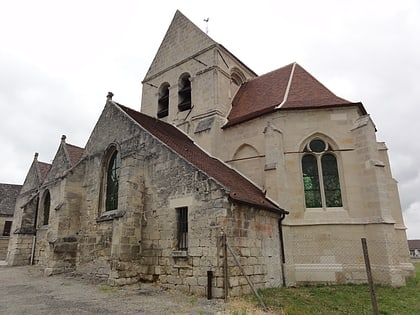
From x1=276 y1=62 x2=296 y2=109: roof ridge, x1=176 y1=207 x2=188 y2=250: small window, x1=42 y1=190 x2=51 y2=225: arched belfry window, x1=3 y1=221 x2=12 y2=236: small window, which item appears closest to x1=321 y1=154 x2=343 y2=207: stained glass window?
x1=276 y1=62 x2=296 y2=109: roof ridge

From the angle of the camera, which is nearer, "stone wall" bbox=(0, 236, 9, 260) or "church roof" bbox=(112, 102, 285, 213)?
"church roof" bbox=(112, 102, 285, 213)

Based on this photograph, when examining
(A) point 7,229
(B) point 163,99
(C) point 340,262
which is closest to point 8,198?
(A) point 7,229

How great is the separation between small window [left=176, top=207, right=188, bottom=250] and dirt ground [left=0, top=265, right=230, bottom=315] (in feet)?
4.59

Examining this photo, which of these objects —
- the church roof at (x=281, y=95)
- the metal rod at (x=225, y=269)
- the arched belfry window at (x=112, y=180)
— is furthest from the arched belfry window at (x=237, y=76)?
the metal rod at (x=225, y=269)

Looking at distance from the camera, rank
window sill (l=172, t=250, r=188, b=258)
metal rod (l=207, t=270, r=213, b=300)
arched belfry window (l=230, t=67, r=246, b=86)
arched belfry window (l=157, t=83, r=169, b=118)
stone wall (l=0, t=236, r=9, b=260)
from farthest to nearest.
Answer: stone wall (l=0, t=236, r=9, b=260)
arched belfry window (l=157, t=83, r=169, b=118)
arched belfry window (l=230, t=67, r=246, b=86)
window sill (l=172, t=250, r=188, b=258)
metal rod (l=207, t=270, r=213, b=300)

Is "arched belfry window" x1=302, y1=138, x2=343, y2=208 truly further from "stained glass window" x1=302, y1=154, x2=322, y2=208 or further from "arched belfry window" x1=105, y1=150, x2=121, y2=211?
"arched belfry window" x1=105, y1=150, x2=121, y2=211

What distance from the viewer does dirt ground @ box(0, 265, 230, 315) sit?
6.66 m

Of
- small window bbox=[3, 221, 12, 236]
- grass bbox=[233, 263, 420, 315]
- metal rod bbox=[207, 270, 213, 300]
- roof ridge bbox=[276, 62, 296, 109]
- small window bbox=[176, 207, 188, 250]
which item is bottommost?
grass bbox=[233, 263, 420, 315]

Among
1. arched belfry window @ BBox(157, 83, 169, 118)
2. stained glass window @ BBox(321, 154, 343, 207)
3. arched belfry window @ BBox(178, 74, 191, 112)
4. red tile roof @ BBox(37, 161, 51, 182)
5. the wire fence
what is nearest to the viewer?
the wire fence

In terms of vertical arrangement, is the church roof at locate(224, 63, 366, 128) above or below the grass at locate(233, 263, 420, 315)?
above

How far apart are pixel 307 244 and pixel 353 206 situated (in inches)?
89.6

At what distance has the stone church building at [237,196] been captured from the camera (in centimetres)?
912

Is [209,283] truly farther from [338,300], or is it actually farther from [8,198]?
[8,198]

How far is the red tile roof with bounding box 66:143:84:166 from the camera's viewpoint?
1922 centimetres
